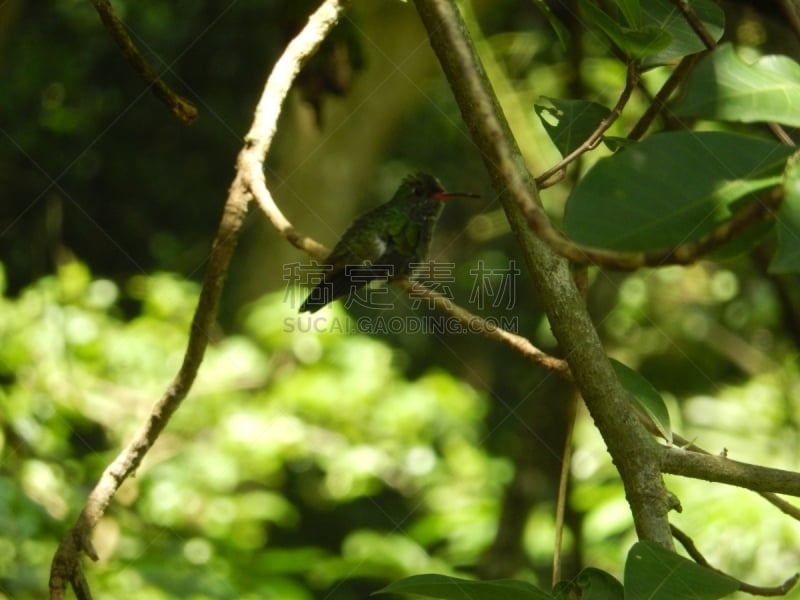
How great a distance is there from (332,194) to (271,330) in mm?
2481

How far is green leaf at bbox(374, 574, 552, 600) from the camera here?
1146 mm

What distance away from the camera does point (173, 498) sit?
4129 mm

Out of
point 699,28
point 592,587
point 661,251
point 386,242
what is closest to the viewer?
point 661,251

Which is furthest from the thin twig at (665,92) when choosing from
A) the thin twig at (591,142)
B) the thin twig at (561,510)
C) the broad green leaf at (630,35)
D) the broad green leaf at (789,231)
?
the broad green leaf at (789,231)

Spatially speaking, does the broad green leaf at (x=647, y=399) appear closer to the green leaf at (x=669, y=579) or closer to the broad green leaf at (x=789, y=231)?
the green leaf at (x=669, y=579)

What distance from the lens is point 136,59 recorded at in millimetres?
1676

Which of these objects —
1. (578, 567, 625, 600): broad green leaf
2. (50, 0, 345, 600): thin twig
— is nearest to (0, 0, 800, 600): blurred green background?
(578, 567, 625, 600): broad green leaf

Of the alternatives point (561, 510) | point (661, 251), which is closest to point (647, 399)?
point (561, 510)

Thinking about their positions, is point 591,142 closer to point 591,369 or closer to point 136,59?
point 591,369

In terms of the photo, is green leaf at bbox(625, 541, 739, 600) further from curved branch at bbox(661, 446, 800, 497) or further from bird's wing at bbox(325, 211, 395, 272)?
bird's wing at bbox(325, 211, 395, 272)

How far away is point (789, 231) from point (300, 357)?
4.03 metres

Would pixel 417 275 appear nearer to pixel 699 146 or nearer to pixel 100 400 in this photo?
pixel 100 400

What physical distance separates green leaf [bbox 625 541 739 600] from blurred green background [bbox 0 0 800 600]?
400mm

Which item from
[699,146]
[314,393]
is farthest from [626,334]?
[699,146]
